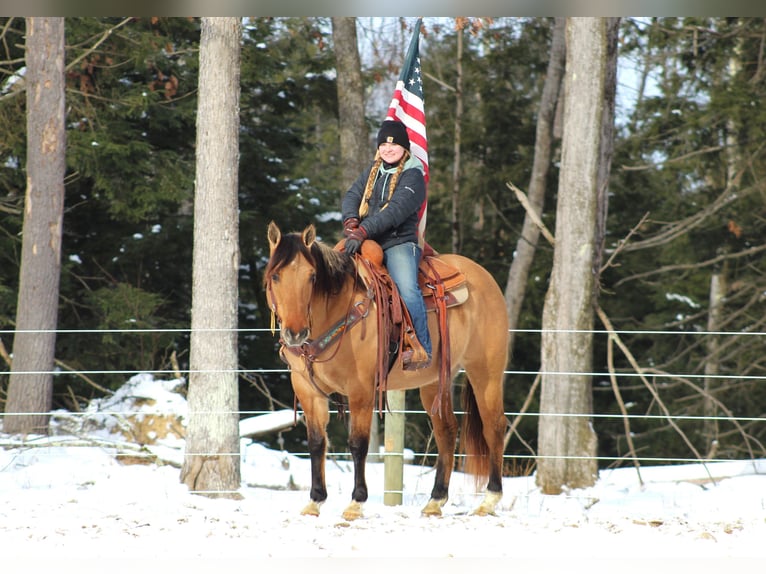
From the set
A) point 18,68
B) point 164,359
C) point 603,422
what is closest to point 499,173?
point 603,422

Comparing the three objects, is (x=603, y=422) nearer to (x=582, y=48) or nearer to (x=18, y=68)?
(x=582, y=48)

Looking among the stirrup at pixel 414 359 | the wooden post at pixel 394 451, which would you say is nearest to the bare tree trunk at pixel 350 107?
the wooden post at pixel 394 451

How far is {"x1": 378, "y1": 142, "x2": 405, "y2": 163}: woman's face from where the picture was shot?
522 cm

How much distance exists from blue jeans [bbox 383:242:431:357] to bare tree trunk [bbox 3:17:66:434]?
5696 mm

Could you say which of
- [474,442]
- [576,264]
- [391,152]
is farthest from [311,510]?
[576,264]

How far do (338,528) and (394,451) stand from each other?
176cm

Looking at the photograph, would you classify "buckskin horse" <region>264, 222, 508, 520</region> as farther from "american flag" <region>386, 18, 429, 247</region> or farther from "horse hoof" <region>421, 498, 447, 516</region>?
"american flag" <region>386, 18, 429, 247</region>

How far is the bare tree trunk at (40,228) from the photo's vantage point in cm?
959

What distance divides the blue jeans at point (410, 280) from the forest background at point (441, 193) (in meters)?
4.14

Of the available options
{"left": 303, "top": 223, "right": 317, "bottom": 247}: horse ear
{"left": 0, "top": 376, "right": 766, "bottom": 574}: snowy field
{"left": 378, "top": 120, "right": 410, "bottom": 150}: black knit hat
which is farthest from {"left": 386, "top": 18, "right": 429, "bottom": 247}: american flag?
{"left": 0, "top": 376, "right": 766, "bottom": 574}: snowy field

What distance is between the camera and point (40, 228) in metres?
9.68

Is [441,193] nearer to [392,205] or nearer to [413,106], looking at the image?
[413,106]

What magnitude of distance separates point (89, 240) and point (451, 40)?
763cm

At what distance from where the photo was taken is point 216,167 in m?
6.99
